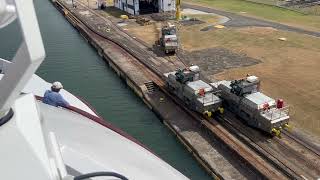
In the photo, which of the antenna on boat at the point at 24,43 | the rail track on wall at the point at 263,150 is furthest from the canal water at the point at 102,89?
the antenna on boat at the point at 24,43

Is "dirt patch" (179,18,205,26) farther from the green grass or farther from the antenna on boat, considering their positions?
the antenna on boat

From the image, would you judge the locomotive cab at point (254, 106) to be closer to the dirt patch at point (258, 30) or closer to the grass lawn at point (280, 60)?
the grass lawn at point (280, 60)

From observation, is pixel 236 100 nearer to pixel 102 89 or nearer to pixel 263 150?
pixel 263 150

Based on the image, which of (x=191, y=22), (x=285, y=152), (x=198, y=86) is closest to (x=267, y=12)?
(x=191, y=22)

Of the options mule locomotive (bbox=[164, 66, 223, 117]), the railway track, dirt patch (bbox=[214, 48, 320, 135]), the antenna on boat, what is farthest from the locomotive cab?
the antenna on boat

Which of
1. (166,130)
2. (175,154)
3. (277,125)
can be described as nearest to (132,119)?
(166,130)

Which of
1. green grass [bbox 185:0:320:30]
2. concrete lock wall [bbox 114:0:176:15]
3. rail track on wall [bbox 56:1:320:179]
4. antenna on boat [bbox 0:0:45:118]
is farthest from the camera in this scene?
concrete lock wall [bbox 114:0:176:15]
